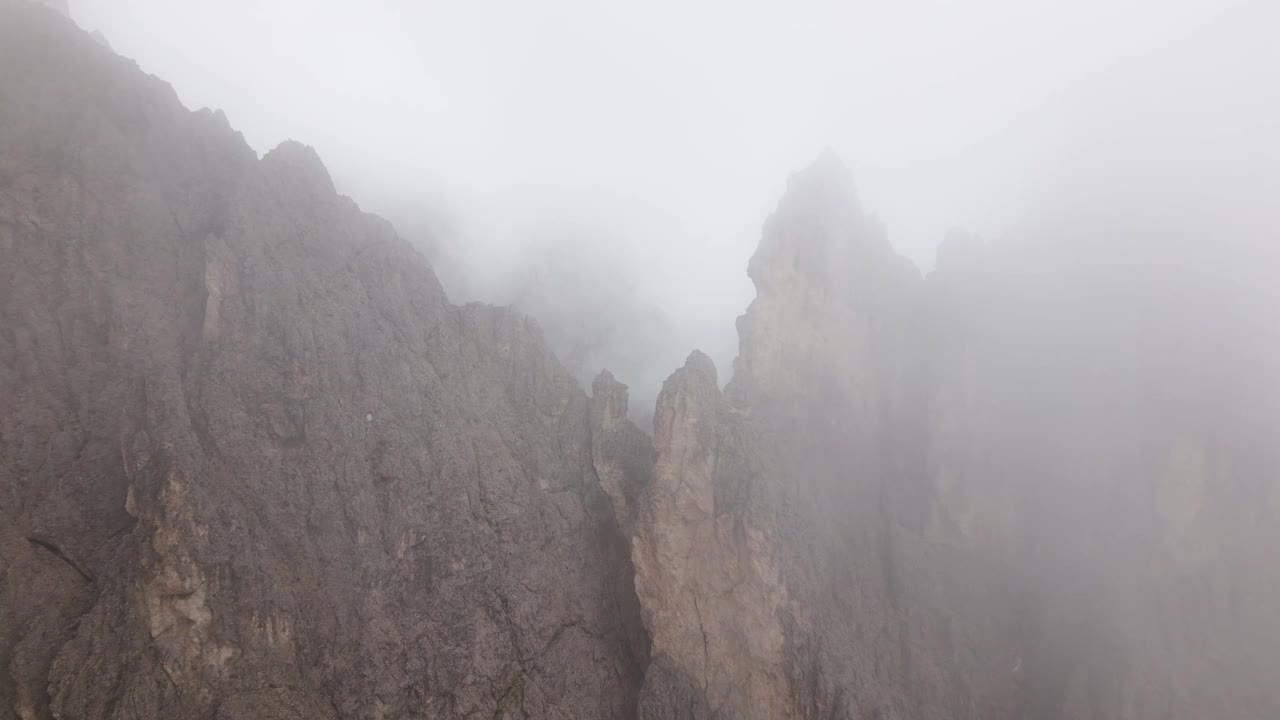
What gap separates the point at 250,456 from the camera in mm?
23703

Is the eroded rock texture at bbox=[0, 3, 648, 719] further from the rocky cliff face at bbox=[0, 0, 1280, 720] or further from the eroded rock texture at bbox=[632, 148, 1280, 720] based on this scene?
the eroded rock texture at bbox=[632, 148, 1280, 720]

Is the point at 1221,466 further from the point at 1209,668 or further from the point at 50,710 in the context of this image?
the point at 50,710

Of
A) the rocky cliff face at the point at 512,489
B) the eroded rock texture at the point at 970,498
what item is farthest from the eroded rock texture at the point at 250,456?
the eroded rock texture at the point at 970,498

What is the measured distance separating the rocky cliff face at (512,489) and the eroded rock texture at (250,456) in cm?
13

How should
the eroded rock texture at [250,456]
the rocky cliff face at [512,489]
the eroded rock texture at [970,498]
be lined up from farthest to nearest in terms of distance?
the eroded rock texture at [970,498] < the rocky cliff face at [512,489] < the eroded rock texture at [250,456]

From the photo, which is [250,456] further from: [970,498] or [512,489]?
[970,498]

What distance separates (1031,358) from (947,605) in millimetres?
20326

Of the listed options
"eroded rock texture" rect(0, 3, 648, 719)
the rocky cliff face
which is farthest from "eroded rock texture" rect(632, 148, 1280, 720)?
"eroded rock texture" rect(0, 3, 648, 719)

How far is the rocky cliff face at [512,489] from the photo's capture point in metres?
21.3

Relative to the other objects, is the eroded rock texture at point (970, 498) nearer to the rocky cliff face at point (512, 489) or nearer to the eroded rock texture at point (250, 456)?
the rocky cliff face at point (512, 489)

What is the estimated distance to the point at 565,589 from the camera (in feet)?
93.0

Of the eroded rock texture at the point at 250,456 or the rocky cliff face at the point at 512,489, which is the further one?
the rocky cliff face at the point at 512,489

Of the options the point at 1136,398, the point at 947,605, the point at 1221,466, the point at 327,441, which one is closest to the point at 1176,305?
the point at 1136,398

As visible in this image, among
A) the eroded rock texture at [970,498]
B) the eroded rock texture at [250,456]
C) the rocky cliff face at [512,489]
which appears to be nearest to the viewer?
the eroded rock texture at [250,456]
